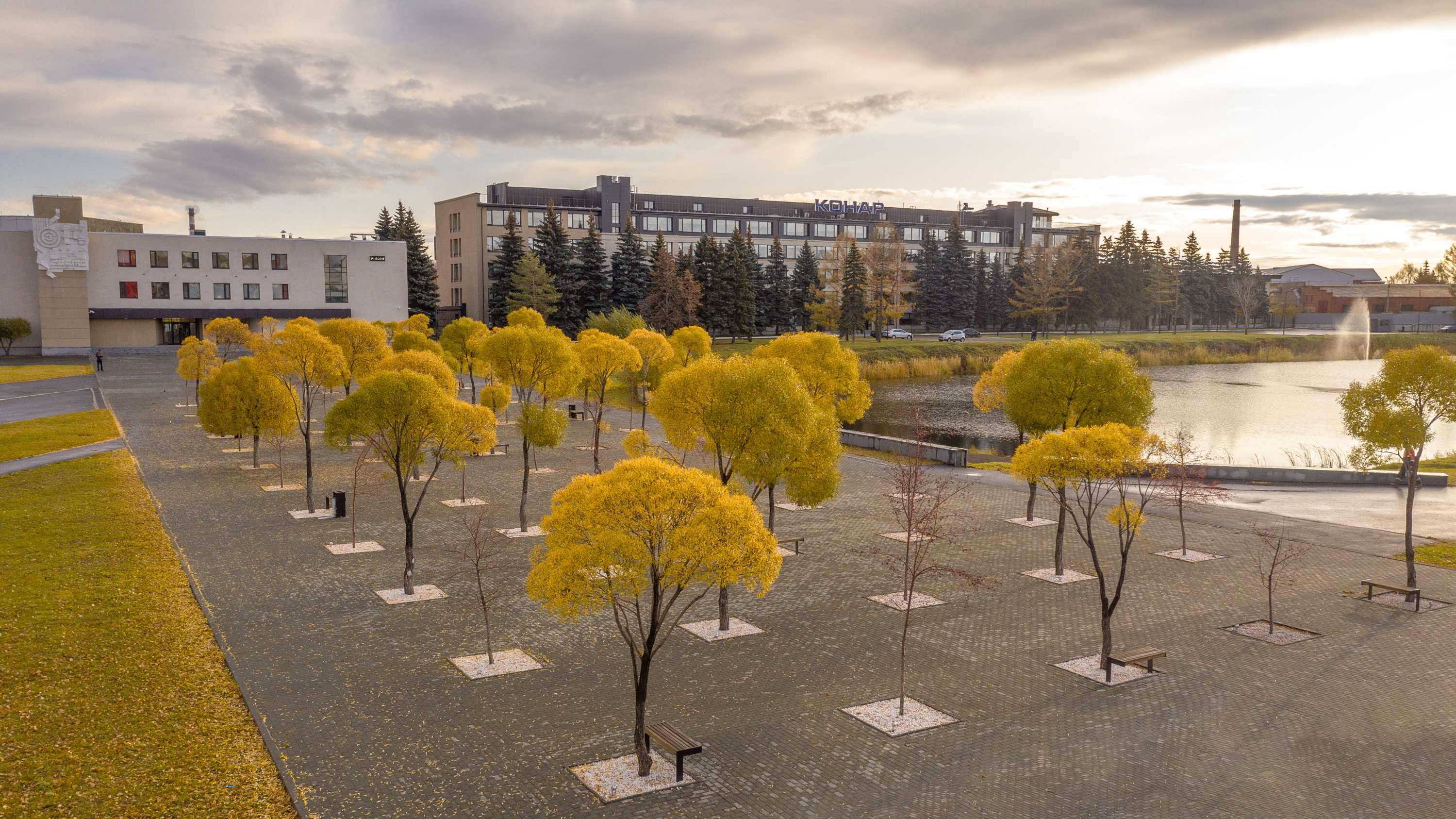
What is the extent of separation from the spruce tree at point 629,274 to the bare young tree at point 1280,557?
71.3m

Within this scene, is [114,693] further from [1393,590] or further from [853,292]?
[853,292]

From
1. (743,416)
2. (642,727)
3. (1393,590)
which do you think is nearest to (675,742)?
(642,727)

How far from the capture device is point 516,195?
114125 mm

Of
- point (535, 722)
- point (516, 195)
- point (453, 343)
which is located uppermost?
point (516, 195)

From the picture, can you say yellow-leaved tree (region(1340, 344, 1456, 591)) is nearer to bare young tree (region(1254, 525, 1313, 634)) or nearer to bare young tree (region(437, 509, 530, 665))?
bare young tree (region(1254, 525, 1313, 634))

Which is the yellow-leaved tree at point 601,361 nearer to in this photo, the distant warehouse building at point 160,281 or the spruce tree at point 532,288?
the spruce tree at point 532,288

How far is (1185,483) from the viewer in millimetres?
29125

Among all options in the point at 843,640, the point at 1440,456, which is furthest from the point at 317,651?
the point at 1440,456

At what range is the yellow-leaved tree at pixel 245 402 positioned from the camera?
34.3 metres

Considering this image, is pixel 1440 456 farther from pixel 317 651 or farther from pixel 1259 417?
pixel 317 651

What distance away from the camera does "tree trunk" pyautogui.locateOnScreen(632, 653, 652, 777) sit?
44.8ft

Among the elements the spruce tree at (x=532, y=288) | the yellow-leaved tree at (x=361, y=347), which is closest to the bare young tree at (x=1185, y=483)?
the yellow-leaved tree at (x=361, y=347)

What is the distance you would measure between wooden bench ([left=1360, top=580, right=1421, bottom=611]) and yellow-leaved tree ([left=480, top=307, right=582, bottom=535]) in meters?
22.7

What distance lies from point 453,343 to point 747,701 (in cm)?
4455
